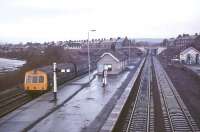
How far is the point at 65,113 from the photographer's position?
23.3 metres

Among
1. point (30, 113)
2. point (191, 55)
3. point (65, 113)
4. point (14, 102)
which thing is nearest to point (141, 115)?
point (65, 113)

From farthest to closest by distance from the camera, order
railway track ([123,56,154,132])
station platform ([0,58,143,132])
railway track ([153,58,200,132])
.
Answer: railway track ([123,56,154,132]), railway track ([153,58,200,132]), station platform ([0,58,143,132])

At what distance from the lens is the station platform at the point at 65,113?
19.2 metres

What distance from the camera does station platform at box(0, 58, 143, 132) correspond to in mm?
19250

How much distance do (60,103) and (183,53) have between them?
63.1 meters

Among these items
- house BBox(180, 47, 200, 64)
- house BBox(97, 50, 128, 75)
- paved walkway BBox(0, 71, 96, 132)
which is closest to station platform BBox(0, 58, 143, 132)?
paved walkway BBox(0, 71, 96, 132)

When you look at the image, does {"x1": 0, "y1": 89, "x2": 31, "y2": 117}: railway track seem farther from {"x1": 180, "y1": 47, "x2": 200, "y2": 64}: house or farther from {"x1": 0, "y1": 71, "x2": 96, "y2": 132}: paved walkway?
{"x1": 180, "y1": 47, "x2": 200, "y2": 64}: house

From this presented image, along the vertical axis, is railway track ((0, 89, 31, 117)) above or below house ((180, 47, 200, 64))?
below

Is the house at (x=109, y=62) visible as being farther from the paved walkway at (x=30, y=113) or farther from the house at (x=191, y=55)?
the house at (x=191, y=55)

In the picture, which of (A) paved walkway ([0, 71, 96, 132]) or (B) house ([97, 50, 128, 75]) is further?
(B) house ([97, 50, 128, 75])

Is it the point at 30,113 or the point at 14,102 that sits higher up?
the point at 30,113

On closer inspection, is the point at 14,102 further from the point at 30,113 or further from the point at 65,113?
the point at 65,113

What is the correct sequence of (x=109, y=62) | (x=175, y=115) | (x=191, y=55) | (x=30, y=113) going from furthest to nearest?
1. (x=191, y=55)
2. (x=109, y=62)
3. (x=175, y=115)
4. (x=30, y=113)

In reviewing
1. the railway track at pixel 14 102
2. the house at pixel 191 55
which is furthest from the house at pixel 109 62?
the house at pixel 191 55
